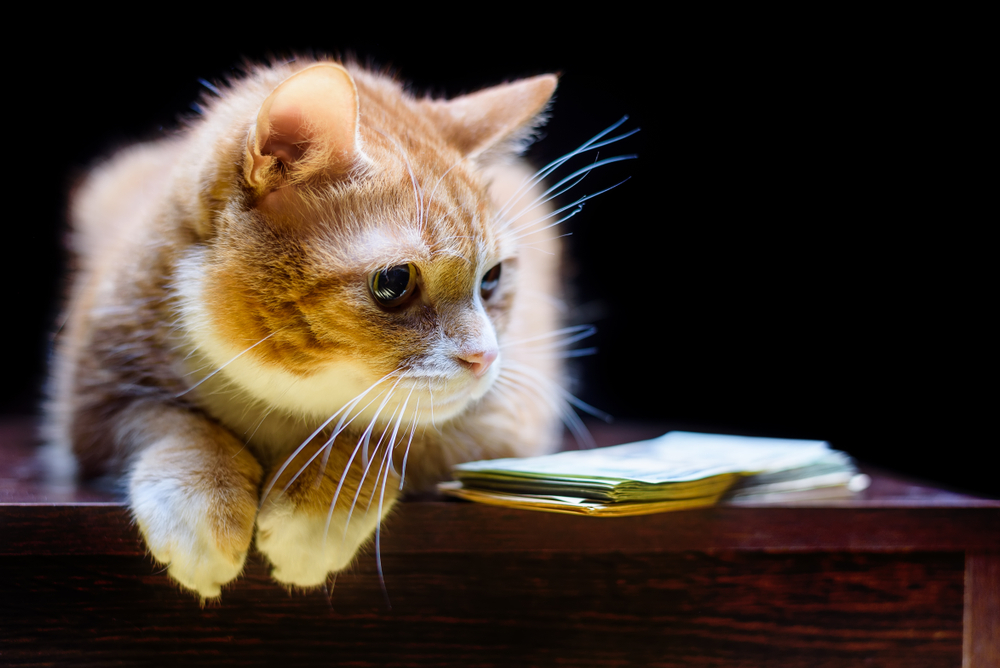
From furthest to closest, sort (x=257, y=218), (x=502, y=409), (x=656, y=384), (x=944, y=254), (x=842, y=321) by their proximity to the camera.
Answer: (x=656, y=384) < (x=842, y=321) < (x=944, y=254) < (x=502, y=409) < (x=257, y=218)

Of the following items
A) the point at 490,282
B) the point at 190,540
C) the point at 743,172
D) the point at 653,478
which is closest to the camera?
the point at 190,540

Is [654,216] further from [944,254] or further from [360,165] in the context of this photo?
[360,165]

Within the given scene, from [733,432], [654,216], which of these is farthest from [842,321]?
[654,216]

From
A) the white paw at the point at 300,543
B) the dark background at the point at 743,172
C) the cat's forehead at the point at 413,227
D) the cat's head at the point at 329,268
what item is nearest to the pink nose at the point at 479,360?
the cat's head at the point at 329,268

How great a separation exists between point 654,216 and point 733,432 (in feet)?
1.86

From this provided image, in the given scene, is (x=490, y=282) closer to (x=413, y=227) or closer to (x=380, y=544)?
(x=413, y=227)

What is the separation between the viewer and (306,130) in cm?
76

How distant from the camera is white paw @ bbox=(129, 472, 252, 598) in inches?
28.2

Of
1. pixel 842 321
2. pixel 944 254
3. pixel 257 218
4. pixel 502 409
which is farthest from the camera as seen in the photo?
pixel 842 321

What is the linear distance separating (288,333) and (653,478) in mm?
451

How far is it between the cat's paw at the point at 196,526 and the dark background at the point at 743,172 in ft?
2.71

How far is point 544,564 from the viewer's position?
0.85 metres

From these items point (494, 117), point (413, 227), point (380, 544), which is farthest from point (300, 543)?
point (494, 117)

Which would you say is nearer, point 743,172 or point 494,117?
point 494,117
